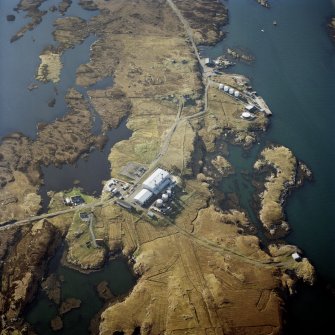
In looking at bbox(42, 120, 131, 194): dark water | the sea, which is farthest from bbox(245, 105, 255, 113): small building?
bbox(42, 120, 131, 194): dark water

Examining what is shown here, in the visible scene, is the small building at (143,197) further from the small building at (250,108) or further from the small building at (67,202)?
the small building at (250,108)

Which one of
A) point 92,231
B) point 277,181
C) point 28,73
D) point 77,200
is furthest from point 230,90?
point 28,73

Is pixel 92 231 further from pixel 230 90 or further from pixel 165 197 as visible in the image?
pixel 230 90

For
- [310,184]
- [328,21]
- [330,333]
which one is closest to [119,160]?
[310,184]

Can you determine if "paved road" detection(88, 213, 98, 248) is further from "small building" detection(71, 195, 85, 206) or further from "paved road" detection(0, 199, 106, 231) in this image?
"small building" detection(71, 195, 85, 206)

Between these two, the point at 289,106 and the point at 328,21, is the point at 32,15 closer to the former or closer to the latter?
the point at 289,106

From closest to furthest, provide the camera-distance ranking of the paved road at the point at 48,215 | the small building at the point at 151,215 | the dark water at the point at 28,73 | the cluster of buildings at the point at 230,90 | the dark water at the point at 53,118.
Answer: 1. the dark water at the point at 53,118
2. the small building at the point at 151,215
3. the paved road at the point at 48,215
4. the dark water at the point at 28,73
5. the cluster of buildings at the point at 230,90

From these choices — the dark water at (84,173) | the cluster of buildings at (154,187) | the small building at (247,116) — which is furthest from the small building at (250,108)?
the dark water at (84,173)
